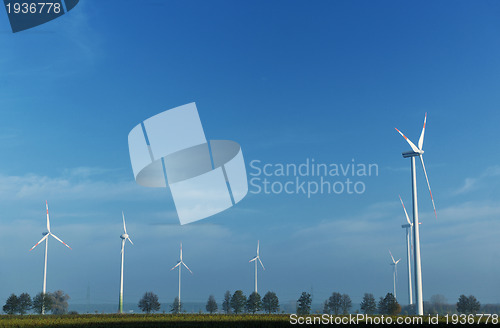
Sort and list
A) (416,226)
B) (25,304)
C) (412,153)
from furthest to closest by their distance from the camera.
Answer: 1. (25,304)
2. (412,153)
3. (416,226)

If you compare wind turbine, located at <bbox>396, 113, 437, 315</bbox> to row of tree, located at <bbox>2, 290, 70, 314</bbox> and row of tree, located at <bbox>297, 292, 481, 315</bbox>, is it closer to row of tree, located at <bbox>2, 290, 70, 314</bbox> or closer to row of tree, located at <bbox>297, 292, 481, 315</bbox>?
row of tree, located at <bbox>297, 292, 481, 315</bbox>

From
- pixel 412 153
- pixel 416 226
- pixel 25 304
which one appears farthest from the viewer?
pixel 25 304

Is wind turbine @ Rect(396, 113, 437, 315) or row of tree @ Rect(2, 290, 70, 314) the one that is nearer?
wind turbine @ Rect(396, 113, 437, 315)

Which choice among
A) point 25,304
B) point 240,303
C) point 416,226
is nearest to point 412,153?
point 416,226

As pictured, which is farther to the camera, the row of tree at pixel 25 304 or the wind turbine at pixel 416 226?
the row of tree at pixel 25 304

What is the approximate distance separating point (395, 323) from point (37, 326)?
40.5 meters

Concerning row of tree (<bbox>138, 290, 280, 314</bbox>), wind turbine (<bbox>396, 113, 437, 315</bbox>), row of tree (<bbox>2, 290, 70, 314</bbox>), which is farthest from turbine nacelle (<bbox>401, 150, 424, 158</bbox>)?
row of tree (<bbox>2, 290, 70, 314</bbox>)

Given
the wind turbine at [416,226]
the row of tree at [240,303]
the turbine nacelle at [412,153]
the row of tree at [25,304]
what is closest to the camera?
the wind turbine at [416,226]

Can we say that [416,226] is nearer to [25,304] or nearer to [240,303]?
[240,303]

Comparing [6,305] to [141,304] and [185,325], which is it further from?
[185,325]

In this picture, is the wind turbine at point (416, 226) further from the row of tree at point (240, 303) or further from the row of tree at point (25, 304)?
the row of tree at point (25, 304)

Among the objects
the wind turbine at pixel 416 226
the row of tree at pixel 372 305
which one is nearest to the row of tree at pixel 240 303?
the row of tree at pixel 372 305

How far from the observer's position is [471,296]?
440ft

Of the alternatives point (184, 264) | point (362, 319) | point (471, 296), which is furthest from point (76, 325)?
point (471, 296)
